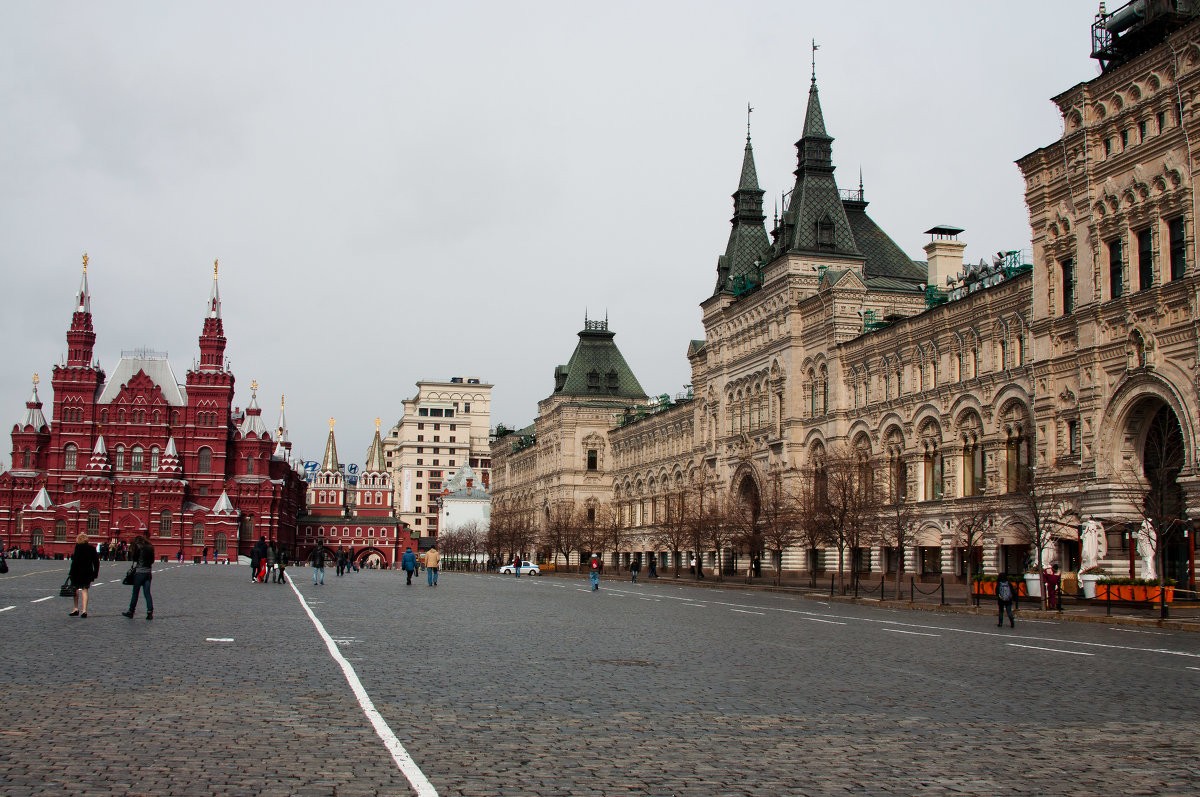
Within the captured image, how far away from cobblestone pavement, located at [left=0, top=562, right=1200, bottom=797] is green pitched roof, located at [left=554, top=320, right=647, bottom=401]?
4037 inches

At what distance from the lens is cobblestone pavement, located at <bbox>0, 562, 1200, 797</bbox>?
9.34 m

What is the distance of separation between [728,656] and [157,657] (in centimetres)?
823

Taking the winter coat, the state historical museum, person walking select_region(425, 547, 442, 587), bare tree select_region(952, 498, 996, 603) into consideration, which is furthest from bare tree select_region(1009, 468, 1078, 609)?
the state historical museum

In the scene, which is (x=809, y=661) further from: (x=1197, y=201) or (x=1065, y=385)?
(x=1065, y=385)

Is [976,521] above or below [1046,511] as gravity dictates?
below

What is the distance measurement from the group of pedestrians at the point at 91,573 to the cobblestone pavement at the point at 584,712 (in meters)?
0.60

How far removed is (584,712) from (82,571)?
15.1 m

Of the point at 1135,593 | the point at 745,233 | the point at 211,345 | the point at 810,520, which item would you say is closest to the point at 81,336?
the point at 211,345

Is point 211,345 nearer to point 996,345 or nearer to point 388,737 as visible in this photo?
point 996,345

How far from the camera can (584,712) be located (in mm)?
12742

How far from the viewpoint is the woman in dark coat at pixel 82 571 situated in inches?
958

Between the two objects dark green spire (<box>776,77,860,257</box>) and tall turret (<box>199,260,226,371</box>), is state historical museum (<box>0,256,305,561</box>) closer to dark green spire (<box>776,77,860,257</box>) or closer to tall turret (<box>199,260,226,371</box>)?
tall turret (<box>199,260,226,371</box>)

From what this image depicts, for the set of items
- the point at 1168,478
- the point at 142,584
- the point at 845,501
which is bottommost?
the point at 142,584

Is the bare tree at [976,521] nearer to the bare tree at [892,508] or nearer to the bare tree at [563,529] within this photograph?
the bare tree at [892,508]
